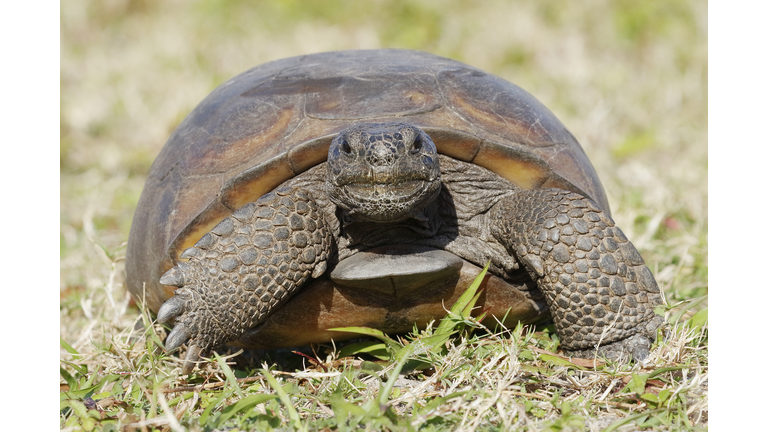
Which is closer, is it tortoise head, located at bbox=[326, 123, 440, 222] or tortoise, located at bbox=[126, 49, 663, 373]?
tortoise head, located at bbox=[326, 123, 440, 222]

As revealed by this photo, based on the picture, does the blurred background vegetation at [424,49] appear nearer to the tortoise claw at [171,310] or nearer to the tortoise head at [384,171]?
the tortoise claw at [171,310]

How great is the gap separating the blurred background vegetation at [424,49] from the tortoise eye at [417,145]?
1662 mm

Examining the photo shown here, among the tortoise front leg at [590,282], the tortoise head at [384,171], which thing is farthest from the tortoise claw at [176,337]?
the tortoise front leg at [590,282]

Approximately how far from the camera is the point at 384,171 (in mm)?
2201

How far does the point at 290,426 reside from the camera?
1876mm

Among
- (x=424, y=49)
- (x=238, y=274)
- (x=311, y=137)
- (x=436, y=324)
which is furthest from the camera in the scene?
Result: (x=424, y=49)

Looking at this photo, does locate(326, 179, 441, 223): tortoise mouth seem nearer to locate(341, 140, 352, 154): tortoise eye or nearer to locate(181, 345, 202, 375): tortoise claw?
locate(341, 140, 352, 154): tortoise eye

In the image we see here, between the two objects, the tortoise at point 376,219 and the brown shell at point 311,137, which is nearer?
the tortoise at point 376,219

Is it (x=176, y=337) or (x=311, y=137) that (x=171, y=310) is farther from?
(x=311, y=137)

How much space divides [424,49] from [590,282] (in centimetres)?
742

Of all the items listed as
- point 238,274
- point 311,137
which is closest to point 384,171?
point 311,137

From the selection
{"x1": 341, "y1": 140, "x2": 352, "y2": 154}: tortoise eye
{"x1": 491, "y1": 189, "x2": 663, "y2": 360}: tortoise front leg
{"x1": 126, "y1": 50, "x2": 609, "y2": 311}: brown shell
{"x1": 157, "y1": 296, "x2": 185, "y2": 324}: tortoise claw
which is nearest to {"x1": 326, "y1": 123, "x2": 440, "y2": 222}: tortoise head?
{"x1": 341, "y1": 140, "x2": 352, "y2": 154}: tortoise eye

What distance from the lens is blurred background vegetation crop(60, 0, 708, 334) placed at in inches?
168

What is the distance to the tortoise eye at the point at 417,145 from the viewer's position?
2.25m
